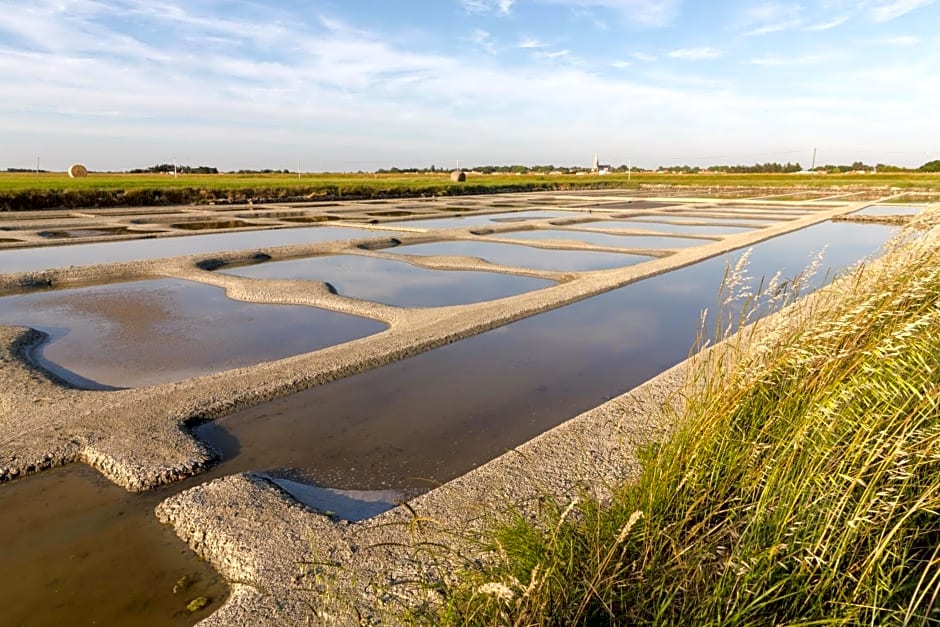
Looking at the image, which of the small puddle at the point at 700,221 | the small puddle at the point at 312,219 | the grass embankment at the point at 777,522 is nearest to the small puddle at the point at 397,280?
the grass embankment at the point at 777,522

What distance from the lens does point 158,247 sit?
17.5 m

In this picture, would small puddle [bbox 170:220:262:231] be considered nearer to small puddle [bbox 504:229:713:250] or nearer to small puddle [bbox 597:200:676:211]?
small puddle [bbox 504:229:713:250]

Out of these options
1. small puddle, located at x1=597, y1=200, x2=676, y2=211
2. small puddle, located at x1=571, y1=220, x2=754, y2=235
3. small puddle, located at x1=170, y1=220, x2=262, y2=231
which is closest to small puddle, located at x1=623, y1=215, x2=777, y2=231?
small puddle, located at x1=571, y1=220, x2=754, y2=235

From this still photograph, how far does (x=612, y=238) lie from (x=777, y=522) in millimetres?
18491

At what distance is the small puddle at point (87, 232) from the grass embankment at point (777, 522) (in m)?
21.5

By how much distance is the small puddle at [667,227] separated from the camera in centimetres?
2209

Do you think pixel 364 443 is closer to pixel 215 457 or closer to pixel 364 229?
pixel 215 457

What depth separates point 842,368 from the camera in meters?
3.14

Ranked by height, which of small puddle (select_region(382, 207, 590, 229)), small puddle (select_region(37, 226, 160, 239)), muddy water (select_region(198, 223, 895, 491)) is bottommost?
muddy water (select_region(198, 223, 895, 491))

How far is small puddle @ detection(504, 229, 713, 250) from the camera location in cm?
1856

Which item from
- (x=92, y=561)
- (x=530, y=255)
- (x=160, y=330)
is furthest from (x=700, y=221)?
(x=92, y=561)

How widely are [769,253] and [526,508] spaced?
15.2 meters

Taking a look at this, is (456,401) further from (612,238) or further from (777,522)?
(612,238)

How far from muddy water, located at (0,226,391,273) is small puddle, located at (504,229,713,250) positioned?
5.19 m
